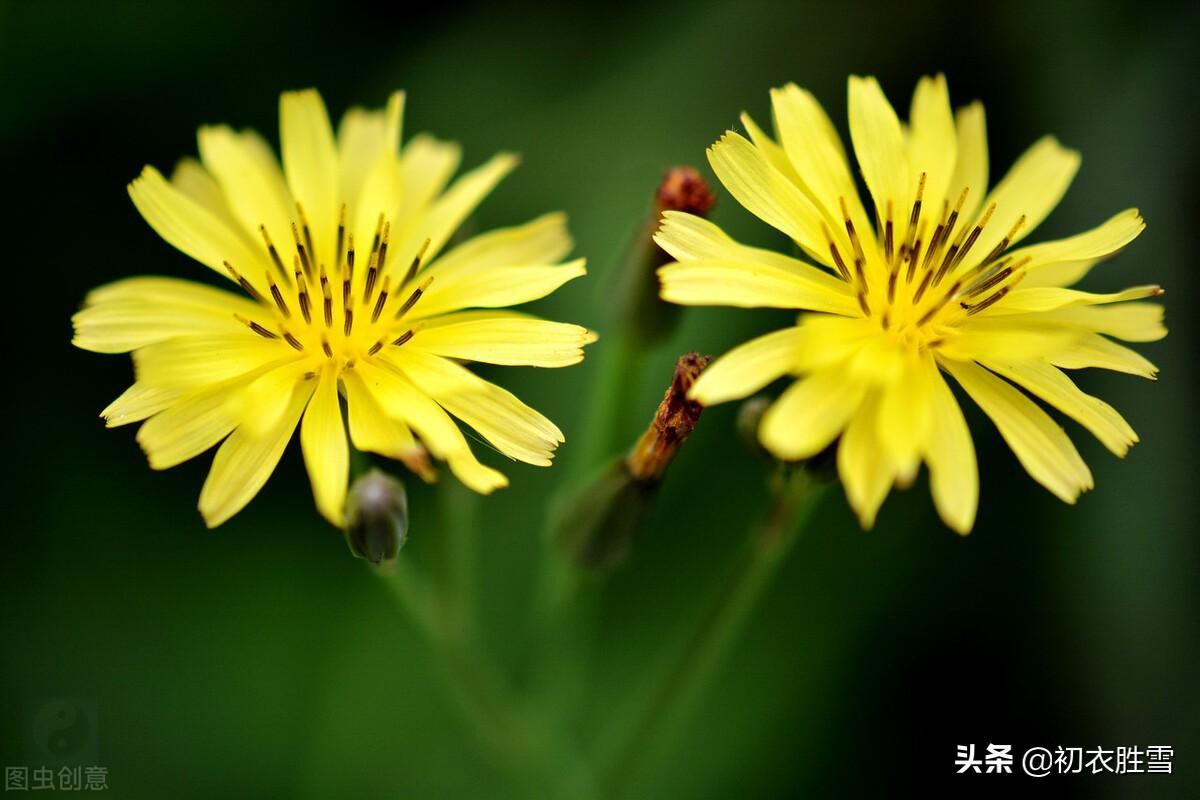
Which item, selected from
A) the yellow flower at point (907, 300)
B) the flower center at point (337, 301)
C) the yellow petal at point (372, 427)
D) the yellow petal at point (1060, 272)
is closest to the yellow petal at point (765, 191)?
the yellow flower at point (907, 300)

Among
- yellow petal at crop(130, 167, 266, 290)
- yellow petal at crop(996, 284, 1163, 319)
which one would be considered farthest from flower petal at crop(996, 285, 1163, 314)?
yellow petal at crop(130, 167, 266, 290)

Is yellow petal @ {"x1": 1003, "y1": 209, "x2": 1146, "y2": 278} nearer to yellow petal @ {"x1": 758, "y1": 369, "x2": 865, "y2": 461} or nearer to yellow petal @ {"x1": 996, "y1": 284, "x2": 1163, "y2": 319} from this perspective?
yellow petal @ {"x1": 996, "y1": 284, "x2": 1163, "y2": 319}

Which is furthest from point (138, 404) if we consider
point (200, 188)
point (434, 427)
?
point (200, 188)

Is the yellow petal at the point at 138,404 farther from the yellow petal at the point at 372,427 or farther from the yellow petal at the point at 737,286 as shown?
the yellow petal at the point at 737,286

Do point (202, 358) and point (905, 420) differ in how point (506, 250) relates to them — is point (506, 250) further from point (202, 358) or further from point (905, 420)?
point (905, 420)

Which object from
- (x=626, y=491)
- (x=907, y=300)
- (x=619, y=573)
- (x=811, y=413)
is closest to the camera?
(x=811, y=413)

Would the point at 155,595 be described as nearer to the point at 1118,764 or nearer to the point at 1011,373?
the point at 1011,373
